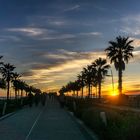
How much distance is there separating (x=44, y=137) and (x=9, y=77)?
99168mm

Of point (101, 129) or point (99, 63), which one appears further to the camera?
point (99, 63)

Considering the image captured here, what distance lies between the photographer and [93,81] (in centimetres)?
13412

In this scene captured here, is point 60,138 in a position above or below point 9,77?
below

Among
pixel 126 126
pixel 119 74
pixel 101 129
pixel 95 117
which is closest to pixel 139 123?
pixel 126 126

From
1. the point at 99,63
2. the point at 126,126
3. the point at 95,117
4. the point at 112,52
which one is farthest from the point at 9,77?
the point at 126,126

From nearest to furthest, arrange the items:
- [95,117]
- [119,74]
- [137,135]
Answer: [137,135]
[95,117]
[119,74]

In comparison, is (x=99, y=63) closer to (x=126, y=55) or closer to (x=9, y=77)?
(x=9, y=77)

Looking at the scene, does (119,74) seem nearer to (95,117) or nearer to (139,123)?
(95,117)

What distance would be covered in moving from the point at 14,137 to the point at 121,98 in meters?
62.3

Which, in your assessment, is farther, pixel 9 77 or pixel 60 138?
pixel 9 77

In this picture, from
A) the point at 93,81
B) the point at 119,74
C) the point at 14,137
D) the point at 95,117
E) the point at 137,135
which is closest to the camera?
the point at 137,135

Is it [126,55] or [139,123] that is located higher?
[126,55]

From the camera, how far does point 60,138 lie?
20.5 meters

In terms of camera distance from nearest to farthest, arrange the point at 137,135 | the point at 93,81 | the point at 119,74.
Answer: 1. the point at 137,135
2. the point at 119,74
3. the point at 93,81
